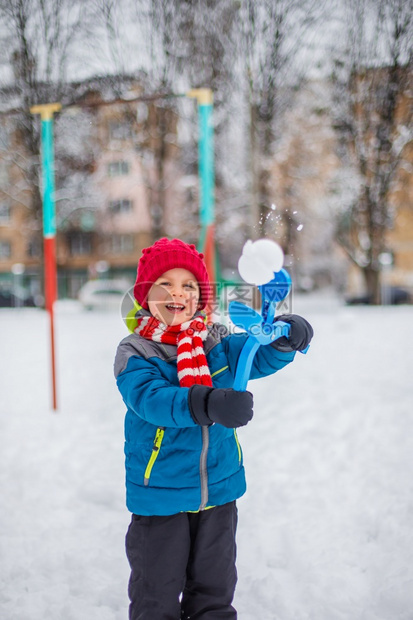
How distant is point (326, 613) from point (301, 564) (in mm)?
348

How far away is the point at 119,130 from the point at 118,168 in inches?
145

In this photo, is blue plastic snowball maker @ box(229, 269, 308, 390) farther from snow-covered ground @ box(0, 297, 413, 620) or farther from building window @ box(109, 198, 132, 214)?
building window @ box(109, 198, 132, 214)

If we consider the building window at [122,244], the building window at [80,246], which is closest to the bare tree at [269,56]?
the building window at [122,244]

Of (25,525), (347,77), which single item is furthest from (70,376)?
(347,77)

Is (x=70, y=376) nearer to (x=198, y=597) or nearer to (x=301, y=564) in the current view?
(x=301, y=564)

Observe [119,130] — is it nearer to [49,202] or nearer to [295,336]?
[49,202]

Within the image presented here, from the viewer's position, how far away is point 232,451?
1.73 m

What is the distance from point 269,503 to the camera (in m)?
3.02

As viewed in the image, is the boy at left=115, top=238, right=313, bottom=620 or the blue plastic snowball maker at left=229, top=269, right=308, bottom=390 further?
the boy at left=115, top=238, right=313, bottom=620

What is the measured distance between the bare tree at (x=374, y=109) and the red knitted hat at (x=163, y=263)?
13.8 feet

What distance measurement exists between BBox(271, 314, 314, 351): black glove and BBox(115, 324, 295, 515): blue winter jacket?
5 centimetres

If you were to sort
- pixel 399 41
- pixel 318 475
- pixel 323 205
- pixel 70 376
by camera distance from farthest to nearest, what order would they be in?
pixel 323 205 < pixel 70 376 < pixel 399 41 < pixel 318 475

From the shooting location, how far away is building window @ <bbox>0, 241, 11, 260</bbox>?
32969mm

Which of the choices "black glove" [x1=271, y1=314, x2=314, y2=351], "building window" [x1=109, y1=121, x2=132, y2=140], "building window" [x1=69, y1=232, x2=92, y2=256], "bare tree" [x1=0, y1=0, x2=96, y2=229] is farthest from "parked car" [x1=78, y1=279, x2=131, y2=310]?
"black glove" [x1=271, y1=314, x2=314, y2=351]
